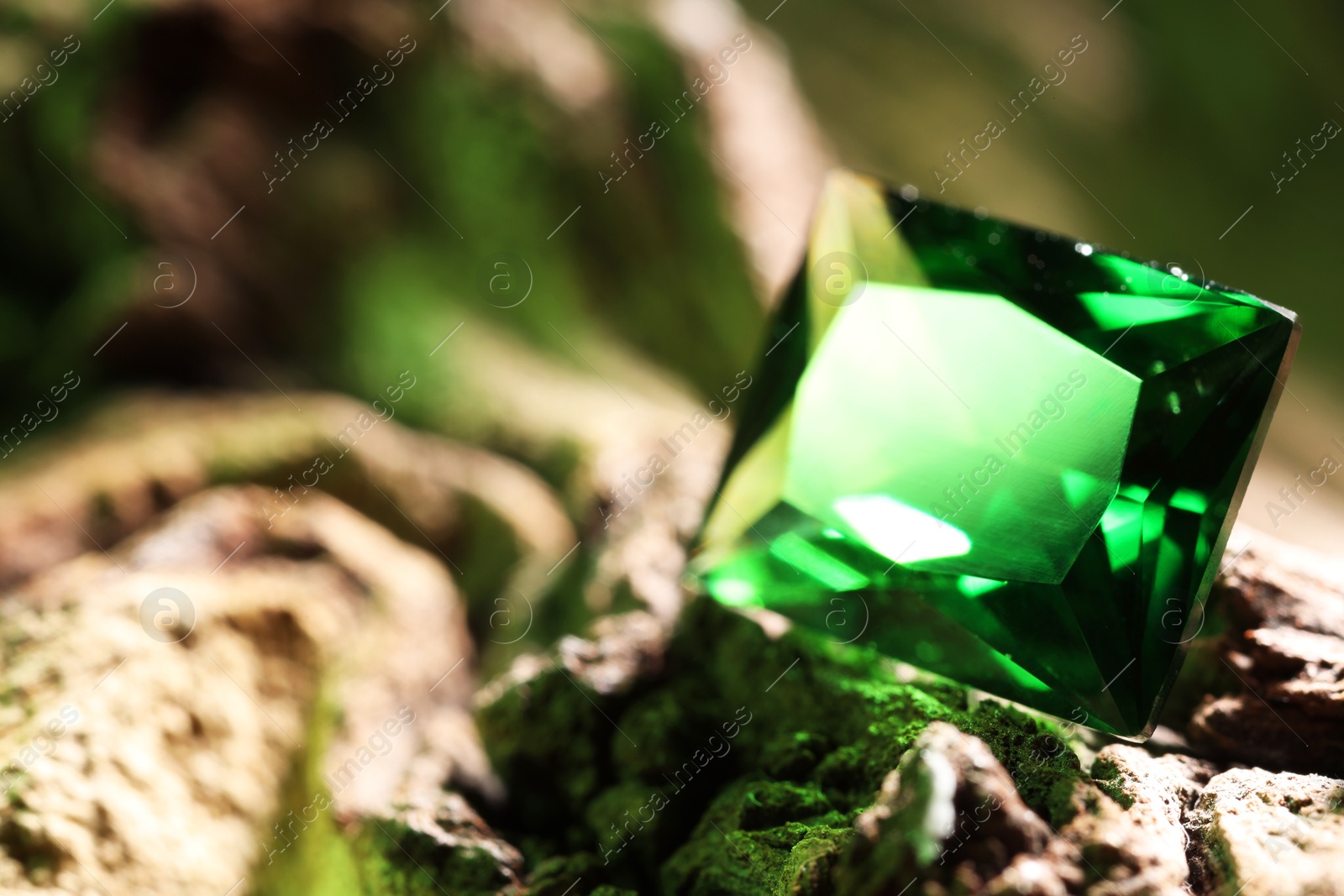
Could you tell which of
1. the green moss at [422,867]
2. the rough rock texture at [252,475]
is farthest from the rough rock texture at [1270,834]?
the rough rock texture at [252,475]

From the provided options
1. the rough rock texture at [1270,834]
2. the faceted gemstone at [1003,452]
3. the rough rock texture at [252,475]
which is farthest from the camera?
the rough rock texture at [252,475]

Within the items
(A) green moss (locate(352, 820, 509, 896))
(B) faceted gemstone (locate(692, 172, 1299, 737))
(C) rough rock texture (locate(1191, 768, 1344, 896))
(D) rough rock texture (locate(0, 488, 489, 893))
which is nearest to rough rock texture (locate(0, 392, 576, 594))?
(D) rough rock texture (locate(0, 488, 489, 893))

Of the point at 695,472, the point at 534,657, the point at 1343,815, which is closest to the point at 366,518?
the point at 534,657

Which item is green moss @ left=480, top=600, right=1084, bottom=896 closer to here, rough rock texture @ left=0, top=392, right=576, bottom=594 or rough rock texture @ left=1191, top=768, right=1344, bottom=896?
rough rock texture @ left=1191, top=768, right=1344, bottom=896

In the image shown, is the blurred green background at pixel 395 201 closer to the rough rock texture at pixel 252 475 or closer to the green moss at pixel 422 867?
the rough rock texture at pixel 252 475

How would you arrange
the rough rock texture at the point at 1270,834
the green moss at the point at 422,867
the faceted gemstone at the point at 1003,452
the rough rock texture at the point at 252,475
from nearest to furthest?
the rough rock texture at the point at 1270,834
the faceted gemstone at the point at 1003,452
the green moss at the point at 422,867
the rough rock texture at the point at 252,475

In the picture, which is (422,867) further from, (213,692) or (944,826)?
(944,826)

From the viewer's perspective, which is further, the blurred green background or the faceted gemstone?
the blurred green background
